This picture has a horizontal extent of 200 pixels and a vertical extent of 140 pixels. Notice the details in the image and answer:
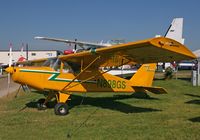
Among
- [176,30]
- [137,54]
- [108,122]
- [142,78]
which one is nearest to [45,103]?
[108,122]

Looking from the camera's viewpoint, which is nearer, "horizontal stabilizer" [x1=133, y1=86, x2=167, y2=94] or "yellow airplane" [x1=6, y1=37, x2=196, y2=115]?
"yellow airplane" [x1=6, y1=37, x2=196, y2=115]

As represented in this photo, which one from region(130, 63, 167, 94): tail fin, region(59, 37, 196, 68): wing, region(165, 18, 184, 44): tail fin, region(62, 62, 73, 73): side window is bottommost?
region(130, 63, 167, 94): tail fin

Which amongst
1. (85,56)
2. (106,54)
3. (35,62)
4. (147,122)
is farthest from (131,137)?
(35,62)

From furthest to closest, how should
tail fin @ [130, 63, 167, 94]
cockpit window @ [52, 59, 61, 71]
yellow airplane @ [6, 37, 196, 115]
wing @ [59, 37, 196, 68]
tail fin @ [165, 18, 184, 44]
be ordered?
tail fin @ [165, 18, 184, 44], tail fin @ [130, 63, 167, 94], cockpit window @ [52, 59, 61, 71], yellow airplane @ [6, 37, 196, 115], wing @ [59, 37, 196, 68]

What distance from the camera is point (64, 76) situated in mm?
9500

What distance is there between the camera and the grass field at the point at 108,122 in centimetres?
618

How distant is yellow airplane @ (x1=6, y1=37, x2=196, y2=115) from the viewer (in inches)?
325

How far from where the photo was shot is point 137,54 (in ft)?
27.1

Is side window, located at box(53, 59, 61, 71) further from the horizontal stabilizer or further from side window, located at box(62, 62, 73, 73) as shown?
the horizontal stabilizer

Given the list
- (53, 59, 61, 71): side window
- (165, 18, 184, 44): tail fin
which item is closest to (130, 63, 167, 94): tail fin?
(53, 59, 61, 71): side window

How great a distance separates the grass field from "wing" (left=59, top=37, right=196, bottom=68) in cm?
158

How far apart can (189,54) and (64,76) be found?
13.9 ft

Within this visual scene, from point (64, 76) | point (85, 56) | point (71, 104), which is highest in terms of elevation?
point (85, 56)

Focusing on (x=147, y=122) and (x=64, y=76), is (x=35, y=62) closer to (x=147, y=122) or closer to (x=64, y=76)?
(x=64, y=76)
